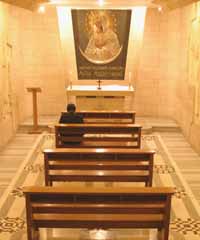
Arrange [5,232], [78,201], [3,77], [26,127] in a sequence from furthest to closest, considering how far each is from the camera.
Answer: [26,127]
[3,77]
[5,232]
[78,201]

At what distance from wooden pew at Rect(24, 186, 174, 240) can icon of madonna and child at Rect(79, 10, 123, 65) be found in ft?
22.6

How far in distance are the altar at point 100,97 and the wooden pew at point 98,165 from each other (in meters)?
4.47

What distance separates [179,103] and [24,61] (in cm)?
425

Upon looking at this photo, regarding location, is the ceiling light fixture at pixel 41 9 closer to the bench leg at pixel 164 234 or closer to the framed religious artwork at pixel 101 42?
the framed religious artwork at pixel 101 42

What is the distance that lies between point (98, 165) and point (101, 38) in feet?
18.7

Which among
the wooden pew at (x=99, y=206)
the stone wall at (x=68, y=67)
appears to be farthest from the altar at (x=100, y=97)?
the wooden pew at (x=99, y=206)

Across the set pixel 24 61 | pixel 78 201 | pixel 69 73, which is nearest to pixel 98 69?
pixel 69 73

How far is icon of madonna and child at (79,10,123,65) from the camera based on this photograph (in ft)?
30.4

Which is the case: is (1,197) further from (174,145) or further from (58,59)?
(58,59)

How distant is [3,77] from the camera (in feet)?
24.9

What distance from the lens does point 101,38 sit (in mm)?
9383

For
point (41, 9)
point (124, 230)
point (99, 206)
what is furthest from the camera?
point (41, 9)

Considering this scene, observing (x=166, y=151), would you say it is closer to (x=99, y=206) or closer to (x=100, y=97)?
(x=100, y=97)

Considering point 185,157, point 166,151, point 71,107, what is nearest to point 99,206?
point 71,107
